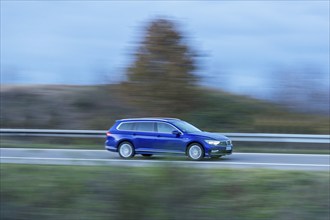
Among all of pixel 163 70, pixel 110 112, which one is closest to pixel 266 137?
pixel 163 70

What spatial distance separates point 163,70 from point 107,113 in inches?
156

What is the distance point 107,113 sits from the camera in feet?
84.5

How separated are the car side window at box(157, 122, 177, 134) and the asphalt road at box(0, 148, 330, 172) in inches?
42.5

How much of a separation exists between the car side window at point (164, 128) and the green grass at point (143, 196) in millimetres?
9067

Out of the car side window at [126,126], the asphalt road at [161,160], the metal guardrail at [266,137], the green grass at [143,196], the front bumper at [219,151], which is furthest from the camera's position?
the metal guardrail at [266,137]

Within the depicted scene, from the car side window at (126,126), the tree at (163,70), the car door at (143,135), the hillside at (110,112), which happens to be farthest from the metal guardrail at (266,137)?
the car door at (143,135)

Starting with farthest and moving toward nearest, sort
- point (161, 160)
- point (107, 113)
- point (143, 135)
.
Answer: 1. point (107, 113)
2. point (143, 135)
3. point (161, 160)

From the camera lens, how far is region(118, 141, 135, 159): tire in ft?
56.1

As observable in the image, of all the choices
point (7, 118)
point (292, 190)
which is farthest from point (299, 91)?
point (292, 190)

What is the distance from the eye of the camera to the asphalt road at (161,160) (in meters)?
7.43

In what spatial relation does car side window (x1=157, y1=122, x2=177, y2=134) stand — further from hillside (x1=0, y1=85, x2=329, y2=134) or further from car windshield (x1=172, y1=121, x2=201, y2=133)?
hillside (x1=0, y1=85, x2=329, y2=134)

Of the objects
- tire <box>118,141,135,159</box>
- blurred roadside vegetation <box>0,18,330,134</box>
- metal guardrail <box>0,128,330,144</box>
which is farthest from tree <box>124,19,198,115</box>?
tire <box>118,141,135,159</box>

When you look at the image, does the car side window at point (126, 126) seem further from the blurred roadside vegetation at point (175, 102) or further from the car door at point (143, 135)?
the blurred roadside vegetation at point (175, 102)

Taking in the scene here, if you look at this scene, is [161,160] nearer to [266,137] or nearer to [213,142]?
[213,142]
